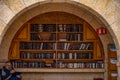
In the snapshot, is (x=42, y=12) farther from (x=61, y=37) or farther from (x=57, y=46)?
(x=57, y=46)

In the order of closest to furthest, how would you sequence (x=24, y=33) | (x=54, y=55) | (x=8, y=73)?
(x=8, y=73) < (x=24, y=33) < (x=54, y=55)

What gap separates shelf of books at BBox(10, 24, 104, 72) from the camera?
9383mm

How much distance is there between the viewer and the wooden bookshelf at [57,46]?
30.7 ft

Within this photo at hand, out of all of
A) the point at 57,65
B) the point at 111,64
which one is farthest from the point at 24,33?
the point at 111,64

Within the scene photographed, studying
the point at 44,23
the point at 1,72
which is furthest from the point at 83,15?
the point at 1,72

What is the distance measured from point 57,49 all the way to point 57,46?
8 centimetres

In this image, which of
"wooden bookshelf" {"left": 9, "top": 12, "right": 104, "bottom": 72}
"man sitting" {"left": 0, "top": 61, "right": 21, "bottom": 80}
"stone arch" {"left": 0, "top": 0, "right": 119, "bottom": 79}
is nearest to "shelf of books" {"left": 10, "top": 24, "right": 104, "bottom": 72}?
"wooden bookshelf" {"left": 9, "top": 12, "right": 104, "bottom": 72}

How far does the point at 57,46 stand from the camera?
945 cm

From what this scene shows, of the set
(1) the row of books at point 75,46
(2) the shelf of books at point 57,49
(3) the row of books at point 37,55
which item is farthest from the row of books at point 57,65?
(1) the row of books at point 75,46

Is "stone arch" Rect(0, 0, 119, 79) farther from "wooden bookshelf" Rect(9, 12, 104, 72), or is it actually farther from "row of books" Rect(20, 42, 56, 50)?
"row of books" Rect(20, 42, 56, 50)

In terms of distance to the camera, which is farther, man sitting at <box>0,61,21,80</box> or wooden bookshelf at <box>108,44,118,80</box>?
wooden bookshelf at <box>108,44,118,80</box>

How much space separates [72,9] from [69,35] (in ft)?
2.39

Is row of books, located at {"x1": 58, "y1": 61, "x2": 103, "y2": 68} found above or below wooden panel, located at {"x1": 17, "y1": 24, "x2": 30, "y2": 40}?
below

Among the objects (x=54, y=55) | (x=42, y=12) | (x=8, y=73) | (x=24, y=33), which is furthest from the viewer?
(x=54, y=55)
